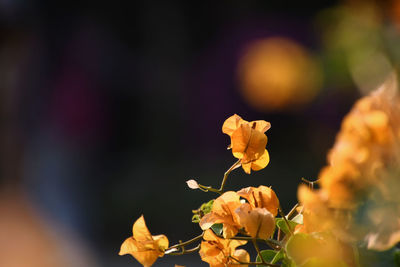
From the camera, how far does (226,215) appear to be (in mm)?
498

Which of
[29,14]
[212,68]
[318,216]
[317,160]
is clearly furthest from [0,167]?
[318,216]

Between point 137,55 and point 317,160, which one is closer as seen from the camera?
point 317,160

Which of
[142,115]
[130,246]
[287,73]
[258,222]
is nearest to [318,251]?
[258,222]

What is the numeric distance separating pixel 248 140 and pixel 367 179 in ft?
0.47

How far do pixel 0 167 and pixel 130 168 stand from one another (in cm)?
275

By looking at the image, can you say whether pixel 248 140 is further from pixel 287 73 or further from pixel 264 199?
pixel 287 73

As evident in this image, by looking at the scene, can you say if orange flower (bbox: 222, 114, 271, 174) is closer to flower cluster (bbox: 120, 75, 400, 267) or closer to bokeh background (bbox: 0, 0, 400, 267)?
flower cluster (bbox: 120, 75, 400, 267)

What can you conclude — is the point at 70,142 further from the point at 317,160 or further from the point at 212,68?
the point at 317,160

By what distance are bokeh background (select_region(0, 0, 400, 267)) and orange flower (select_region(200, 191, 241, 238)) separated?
Answer: 3375 millimetres

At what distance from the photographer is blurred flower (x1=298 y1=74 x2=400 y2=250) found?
39cm

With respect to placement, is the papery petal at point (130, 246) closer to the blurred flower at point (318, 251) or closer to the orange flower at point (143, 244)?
the orange flower at point (143, 244)

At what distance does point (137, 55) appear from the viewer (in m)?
4.59

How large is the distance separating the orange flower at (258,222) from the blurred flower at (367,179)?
2.3 inches

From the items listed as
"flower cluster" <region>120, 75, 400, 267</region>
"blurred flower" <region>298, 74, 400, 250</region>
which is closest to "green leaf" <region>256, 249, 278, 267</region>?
"flower cluster" <region>120, 75, 400, 267</region>
